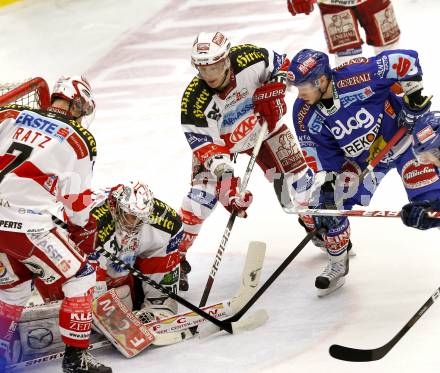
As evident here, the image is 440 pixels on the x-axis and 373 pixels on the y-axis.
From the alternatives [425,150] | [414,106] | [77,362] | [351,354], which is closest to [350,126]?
[414,106]

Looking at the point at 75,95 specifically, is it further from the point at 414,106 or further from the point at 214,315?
the point at 414,106

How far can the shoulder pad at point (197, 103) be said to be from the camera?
542cm

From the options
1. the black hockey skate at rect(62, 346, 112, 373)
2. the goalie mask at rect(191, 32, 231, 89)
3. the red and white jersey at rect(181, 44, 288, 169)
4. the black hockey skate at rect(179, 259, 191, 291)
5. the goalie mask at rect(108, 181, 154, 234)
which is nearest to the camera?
the black hockey skate at rect(62, 346, 112, 373)

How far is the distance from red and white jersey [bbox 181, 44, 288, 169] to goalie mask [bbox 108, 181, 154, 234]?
1.63ft

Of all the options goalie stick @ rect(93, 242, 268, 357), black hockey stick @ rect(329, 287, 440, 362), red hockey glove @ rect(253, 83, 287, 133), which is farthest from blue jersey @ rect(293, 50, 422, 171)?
black hockey stick @ rect(329, 287, 440, 362)

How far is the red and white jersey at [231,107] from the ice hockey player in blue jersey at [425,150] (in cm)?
108

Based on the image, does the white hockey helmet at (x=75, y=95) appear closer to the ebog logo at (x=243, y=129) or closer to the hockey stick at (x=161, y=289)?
the hockey stick at (x=161, y=289)

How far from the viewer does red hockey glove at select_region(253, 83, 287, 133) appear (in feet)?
18.2

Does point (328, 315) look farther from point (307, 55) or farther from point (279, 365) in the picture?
point (307, 55)

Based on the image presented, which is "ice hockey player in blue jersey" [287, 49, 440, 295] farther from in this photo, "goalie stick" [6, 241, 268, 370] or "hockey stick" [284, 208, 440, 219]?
"goalie stick" [6, 241, 268, 370]

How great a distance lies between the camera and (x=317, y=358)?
15.4 feet

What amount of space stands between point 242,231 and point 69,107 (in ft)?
5.50

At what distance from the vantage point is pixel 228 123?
559cm

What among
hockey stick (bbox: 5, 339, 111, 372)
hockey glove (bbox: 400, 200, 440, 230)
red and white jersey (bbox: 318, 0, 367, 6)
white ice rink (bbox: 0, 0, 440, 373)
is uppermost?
red and white jersey (bbox: 318, 0, 367, 6)
